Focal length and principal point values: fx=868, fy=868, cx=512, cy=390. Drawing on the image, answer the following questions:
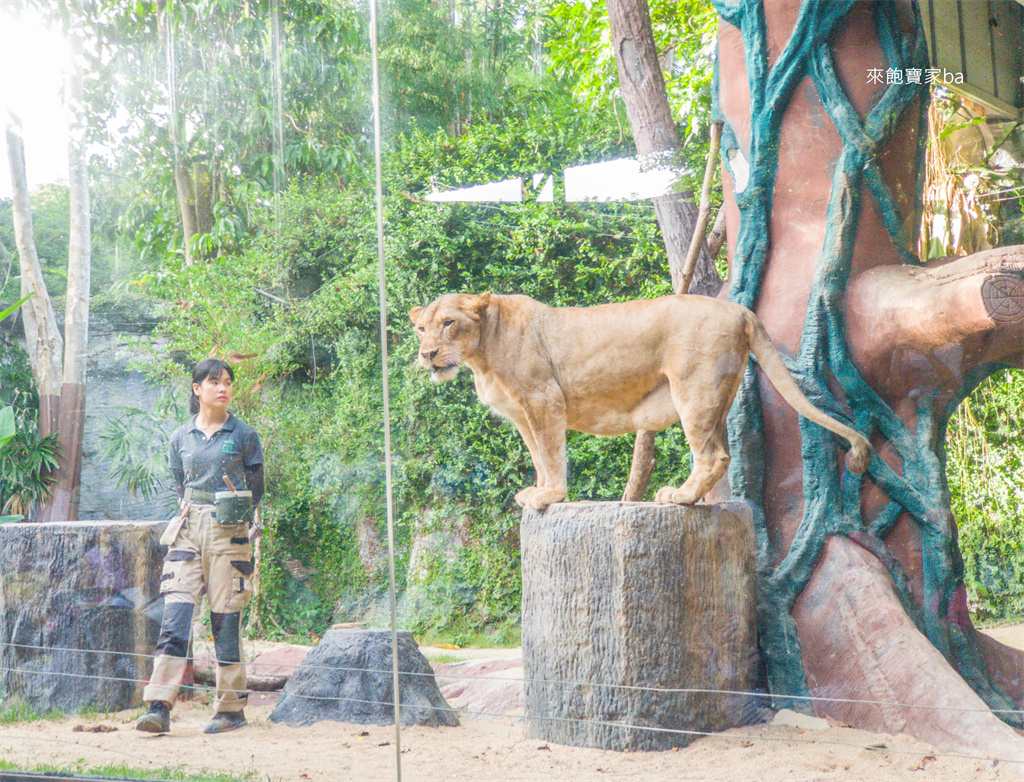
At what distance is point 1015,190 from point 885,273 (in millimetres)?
379

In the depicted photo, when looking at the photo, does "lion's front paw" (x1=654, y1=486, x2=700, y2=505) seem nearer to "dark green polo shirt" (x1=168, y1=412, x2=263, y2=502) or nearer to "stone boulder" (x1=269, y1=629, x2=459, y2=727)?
"stone boulder" (x1=269, y1=629, x2=459, y2=727)

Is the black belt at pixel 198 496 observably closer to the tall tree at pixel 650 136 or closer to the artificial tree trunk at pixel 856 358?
the tall tree at pixel 650 136

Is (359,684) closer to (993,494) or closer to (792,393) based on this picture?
(792,393)

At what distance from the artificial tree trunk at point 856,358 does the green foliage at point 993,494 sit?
4 centimetres

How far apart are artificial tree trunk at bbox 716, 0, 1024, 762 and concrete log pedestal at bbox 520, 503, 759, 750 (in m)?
0.21

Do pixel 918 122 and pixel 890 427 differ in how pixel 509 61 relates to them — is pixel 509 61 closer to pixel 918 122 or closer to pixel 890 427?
pixel 918 122

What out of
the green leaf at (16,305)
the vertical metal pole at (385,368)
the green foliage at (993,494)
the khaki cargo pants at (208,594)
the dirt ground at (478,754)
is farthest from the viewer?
the green leaf at (16,305)

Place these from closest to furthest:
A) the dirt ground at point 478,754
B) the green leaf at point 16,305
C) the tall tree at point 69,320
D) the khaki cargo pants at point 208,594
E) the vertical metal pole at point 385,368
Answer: the dirt ground at point 478,754, the vertical metal pole at point 385,368, the khaki cargo pants at point 208,594, the tall tree at point 69,320, the green leaf at point 16,305

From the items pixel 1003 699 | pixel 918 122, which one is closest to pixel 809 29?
pixel 918 122

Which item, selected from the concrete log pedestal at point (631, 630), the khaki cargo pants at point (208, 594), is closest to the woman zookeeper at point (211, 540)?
the khaki cargo pants at point (208, 594)

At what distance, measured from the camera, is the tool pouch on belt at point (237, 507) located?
2352mm

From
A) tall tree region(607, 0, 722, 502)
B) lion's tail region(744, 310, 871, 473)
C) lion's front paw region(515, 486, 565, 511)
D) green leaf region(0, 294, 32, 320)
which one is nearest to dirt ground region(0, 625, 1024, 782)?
lion's front paw region(515, 486, 565, 511)

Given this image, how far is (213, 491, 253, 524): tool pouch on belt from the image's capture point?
2.35 m

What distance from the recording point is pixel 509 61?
2359 mm
